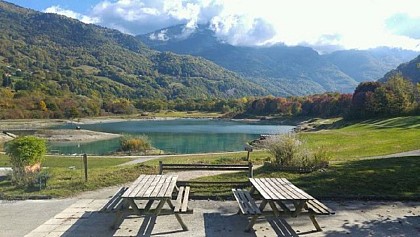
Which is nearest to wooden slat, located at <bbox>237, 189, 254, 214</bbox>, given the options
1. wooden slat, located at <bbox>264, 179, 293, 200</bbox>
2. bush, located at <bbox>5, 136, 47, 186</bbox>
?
wooden slat, located at <bbox>264, 179, 293, 200</bbox>

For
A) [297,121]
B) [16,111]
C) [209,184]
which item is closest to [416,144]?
Answer: [209,184]

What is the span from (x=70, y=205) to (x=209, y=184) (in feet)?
14.8

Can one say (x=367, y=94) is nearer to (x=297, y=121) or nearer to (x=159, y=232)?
(x=297, y=121)

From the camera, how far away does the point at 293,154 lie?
16047mm

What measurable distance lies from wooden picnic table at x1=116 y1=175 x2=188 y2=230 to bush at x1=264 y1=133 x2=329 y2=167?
23.1ft

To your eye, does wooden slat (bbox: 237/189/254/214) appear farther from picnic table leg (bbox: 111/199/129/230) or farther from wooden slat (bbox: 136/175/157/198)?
picnic table leg (bbox: 111/199/129/230)

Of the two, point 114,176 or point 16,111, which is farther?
point 16,111

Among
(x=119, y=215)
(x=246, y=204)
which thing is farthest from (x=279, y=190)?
(x=119, y=215)

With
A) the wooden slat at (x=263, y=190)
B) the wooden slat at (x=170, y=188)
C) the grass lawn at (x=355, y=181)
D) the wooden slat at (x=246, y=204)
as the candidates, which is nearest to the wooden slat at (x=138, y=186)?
the wooden slat at (x=170, y=188)

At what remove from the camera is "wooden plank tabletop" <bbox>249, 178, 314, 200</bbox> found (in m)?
7.89

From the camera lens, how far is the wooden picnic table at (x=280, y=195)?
7.82 metres

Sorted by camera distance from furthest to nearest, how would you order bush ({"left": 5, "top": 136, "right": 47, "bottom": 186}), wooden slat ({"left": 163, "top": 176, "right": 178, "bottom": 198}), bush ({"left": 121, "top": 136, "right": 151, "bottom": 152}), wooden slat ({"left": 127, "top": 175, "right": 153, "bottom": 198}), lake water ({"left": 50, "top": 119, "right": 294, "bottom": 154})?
lake water ({"left": 50, "top": 119, "right": 294, "bottom": 154})
bush ({"left": 121, "top": 136, "right": 151, "bottom": 152})
bush ({"left": 5, "top": 136, "right": 47, "bottom": 186})
wooden slat ({"left": 127, "top": 175, "right": 153, "bottom": 198})
wooden slat ({"left": 163, "top": 176, "right": 178, "bottom": 198})

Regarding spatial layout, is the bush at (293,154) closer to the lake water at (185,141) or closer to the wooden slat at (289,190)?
the wooden slat at (289,190)

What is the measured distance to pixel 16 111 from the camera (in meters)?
123
